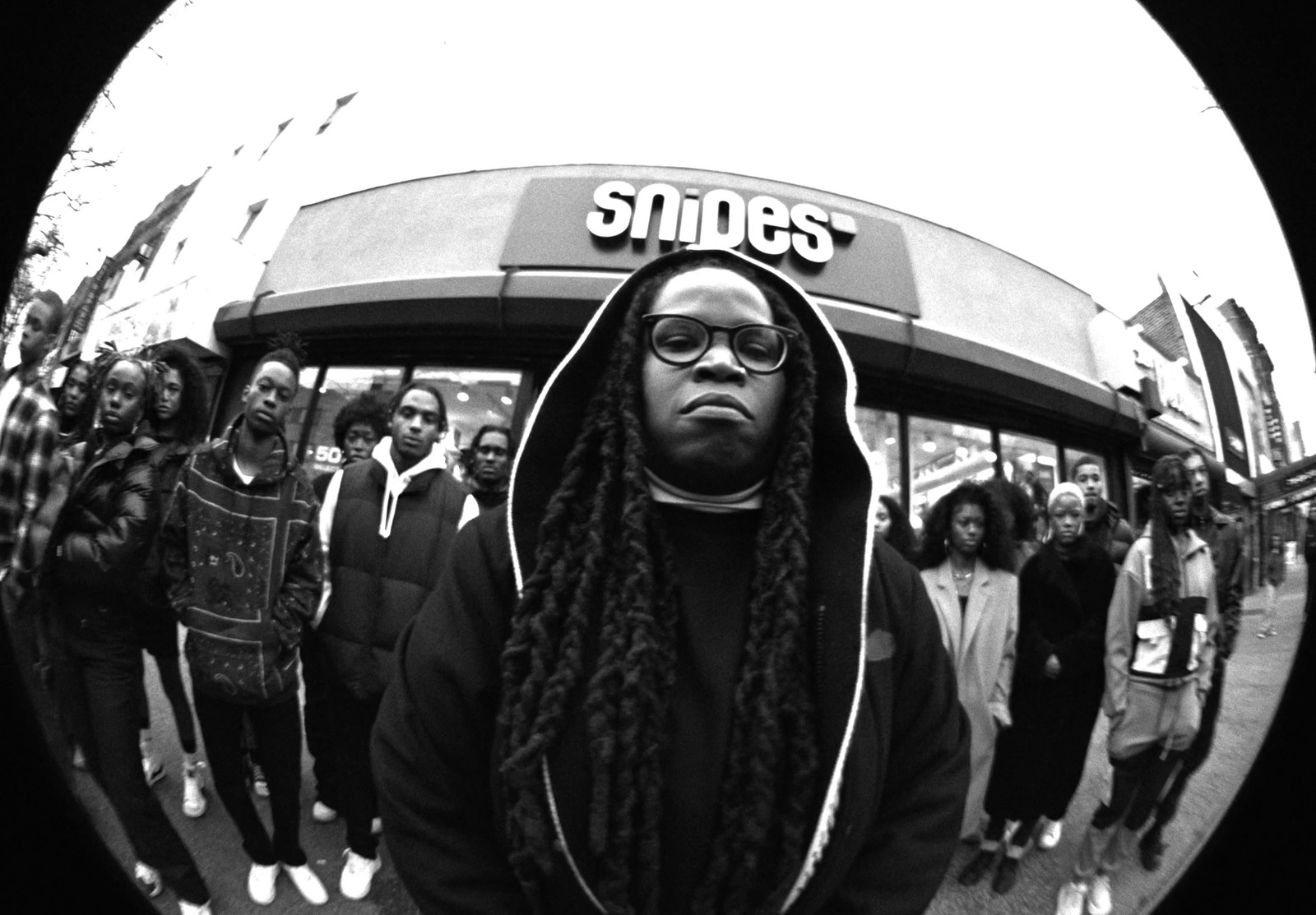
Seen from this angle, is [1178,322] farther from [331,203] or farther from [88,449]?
[88,449]

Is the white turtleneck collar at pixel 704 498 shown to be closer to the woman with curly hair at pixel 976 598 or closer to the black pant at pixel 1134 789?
the woman with curly hair at pixel 976 598

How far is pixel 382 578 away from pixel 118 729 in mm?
390

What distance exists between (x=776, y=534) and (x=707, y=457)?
135 millimetres

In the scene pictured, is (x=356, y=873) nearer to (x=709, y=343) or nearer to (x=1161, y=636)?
(x=709, y=343)

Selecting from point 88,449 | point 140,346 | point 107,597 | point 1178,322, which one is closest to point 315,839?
point 107,597

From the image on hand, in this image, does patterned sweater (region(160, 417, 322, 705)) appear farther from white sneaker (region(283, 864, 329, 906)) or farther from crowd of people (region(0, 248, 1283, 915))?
white sneaker (region(283, 864, 329, 906))

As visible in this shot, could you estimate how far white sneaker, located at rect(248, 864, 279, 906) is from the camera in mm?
976

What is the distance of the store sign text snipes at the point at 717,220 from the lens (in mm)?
926

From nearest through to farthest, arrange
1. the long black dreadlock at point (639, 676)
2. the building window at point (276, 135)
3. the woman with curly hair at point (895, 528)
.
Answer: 1. the long black dreadlock at point (639, 676)
2. the woman with curly hair at point (895, 528)
3. the building window at point (276, 135)

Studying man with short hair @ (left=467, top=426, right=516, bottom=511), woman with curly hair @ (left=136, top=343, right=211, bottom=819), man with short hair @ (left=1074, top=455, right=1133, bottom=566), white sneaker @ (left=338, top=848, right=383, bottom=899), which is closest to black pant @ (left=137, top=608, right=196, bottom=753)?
woman with curly hair @ (left=136, top=343, right=211, bottom=819)

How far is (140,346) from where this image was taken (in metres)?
0.96

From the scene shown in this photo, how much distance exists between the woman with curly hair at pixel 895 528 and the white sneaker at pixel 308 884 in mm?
841

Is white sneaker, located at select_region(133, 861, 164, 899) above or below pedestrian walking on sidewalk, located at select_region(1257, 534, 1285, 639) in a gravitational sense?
below

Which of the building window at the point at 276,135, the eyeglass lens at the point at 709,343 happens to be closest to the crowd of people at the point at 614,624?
the eyeglass lens at the point at 709,343
